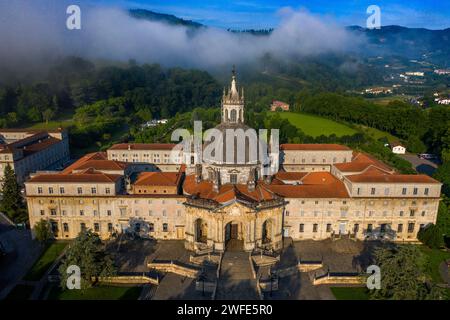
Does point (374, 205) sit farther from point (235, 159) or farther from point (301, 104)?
point (301, 104)

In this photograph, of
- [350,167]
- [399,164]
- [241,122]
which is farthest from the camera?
[399,164]


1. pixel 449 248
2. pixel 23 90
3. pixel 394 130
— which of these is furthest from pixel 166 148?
pixel 23 90

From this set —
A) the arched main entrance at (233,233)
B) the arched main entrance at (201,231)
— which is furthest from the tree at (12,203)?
the arched main entrance at (233,233)

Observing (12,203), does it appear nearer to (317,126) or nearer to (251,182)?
(251,182)

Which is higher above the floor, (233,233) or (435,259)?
(233,233)

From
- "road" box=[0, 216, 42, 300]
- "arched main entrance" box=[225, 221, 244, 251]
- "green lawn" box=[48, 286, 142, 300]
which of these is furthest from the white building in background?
"road" box=[0, 216, 42, 300]

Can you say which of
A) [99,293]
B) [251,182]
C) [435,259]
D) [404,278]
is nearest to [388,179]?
[435,259]

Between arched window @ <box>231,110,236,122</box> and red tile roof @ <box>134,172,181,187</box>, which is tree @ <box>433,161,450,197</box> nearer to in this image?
arched window @ <box>231,110,236,122</box>
